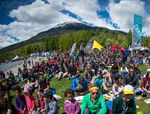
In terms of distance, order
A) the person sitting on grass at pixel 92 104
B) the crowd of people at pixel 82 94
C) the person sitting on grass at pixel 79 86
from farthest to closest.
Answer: the person sitting on grass at pixel 79 86 < the person sitting on grass at pixel 92 104 < the crowd of people at pixel 82 94

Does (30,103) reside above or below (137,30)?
below

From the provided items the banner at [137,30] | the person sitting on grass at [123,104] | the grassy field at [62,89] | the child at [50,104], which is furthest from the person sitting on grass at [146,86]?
the person sitting on grass at [123,104]

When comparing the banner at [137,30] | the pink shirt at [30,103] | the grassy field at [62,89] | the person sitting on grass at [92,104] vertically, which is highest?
the banner at [137,30]

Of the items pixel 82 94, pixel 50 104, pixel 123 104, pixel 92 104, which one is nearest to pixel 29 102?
pixel 50 104

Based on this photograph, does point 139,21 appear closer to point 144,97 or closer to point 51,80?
point 144,97

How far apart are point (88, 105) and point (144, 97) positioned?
27.1ft

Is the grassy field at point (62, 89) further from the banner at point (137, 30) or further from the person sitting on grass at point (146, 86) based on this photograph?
the banner at point (137, 30)

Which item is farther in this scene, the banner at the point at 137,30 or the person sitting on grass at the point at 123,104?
the banner at the point at 137,30

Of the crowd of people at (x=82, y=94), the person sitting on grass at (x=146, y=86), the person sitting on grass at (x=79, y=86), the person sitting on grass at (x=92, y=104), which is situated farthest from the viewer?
the person sitting on grass at (x=79, y=86)

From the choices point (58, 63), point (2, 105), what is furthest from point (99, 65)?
point (2, 105)

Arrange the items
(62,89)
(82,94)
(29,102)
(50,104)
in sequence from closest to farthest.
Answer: (50,104)
(29,102)
(82,94)
(62,89)

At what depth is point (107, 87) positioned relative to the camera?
17.3 meters

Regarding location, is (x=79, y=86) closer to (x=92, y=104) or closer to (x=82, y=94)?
(x=82, y=94)

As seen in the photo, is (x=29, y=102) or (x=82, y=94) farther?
(x=82, y=94)
